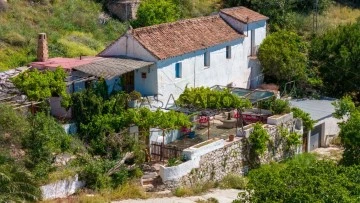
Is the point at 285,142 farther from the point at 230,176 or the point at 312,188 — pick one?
the point at 312,188

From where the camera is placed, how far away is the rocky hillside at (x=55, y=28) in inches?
1770

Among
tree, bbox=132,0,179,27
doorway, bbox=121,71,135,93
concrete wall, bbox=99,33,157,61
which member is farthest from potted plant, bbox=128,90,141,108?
tree, bbox=132,0,179,27

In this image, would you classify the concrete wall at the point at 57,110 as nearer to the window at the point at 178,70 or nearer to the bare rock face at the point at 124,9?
the window at the point at 178,70

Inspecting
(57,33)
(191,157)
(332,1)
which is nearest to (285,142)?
(191,157)

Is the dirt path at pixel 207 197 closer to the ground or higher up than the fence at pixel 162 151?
closer to the ground

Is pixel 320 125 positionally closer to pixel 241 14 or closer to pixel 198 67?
pixel 198 67

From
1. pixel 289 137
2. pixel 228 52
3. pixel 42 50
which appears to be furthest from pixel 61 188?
pixel 228 52

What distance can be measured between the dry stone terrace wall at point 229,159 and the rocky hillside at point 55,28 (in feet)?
44.8

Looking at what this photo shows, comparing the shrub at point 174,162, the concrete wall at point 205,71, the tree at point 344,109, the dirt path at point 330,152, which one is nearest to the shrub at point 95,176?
the shrub at point 174,162

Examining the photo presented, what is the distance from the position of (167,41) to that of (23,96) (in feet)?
29.3

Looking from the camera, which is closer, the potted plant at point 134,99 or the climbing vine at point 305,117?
the potted plant at point 134,99

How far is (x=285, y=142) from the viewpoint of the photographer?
129 ft

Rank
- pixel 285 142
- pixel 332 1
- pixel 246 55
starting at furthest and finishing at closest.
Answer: pixel 332 1 → pixel 246 55 → pixel 285 142

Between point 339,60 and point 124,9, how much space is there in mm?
16407
